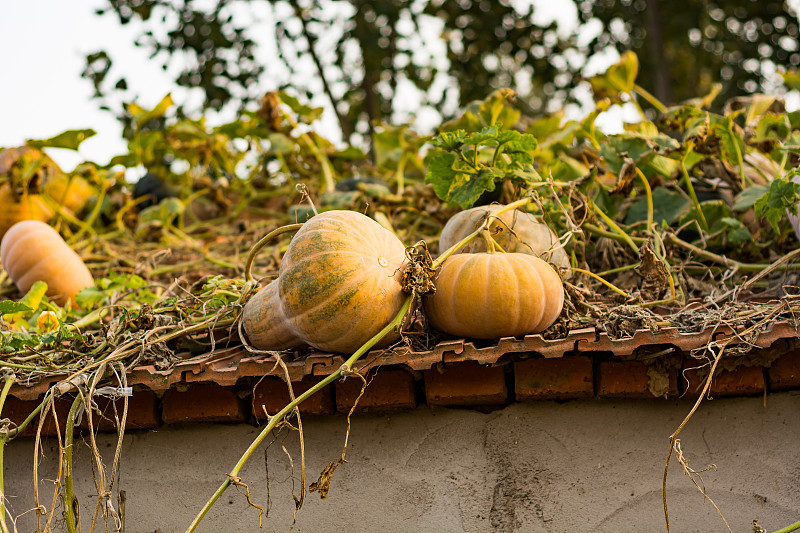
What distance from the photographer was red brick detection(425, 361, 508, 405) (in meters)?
1.94

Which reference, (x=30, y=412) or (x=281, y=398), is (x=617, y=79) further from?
(x=30, y=412)

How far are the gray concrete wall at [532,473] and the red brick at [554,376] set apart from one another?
10 cm

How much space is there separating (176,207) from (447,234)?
218 cm

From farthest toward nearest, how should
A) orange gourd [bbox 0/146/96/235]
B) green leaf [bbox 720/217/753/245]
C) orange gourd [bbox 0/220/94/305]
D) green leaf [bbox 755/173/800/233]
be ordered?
1. orange gourd [bbox 0/146/96/235]
2. orange gourd [bbox 0/220/94/305]
3. green leaf [bbox 720/217/753/245]
4. green leaf [bbox 755/173/800/233]

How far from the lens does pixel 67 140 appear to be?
3.25 m

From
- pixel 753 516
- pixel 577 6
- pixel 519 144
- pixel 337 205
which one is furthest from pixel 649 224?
pixel 577 6

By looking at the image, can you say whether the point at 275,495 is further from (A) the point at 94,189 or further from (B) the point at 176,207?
(A) the point at 94,189

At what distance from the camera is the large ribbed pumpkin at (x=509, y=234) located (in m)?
2.26

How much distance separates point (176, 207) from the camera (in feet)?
12.9

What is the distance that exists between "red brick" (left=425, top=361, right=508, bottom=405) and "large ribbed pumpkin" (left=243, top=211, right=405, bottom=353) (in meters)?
0.26

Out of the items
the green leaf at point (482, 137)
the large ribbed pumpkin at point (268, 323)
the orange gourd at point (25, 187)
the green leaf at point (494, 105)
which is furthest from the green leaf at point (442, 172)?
the orange gourd at point (25, 187)

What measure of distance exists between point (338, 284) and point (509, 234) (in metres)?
0.77

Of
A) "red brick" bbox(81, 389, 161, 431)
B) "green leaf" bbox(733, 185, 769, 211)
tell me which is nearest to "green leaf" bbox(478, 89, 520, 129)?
"green leaf" bbox(733, 185, 769, 211)

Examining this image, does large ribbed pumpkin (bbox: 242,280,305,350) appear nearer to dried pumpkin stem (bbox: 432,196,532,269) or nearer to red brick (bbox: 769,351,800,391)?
dried pumpkin stem (bbox: 432,196,532,269)
